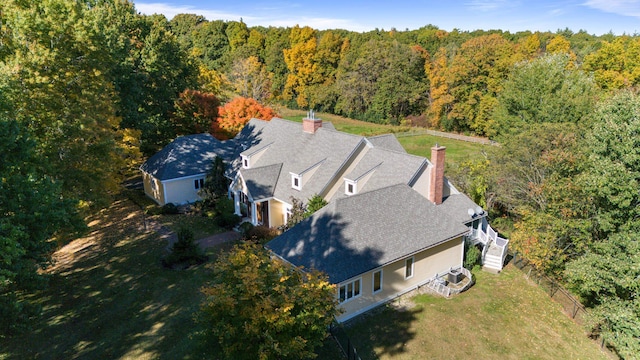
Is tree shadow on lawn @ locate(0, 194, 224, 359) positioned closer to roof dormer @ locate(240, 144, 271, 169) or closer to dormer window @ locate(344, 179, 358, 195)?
roof dormer @ locate(240, 144, 271, 169)

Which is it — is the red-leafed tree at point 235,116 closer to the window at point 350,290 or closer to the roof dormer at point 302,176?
the roof dormer at point 302,176

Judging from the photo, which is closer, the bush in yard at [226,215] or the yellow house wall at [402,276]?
the yellow house wall at [402,276]

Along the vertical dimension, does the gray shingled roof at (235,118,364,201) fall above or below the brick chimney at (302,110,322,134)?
below

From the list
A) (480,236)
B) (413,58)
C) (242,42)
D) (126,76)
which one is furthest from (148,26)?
(242,42)

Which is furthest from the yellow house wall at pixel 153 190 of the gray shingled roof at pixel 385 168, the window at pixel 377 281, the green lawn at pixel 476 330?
the green lawn at pixel 476 330

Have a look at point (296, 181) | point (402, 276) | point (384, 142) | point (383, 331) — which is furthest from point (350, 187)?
point (383, 331)

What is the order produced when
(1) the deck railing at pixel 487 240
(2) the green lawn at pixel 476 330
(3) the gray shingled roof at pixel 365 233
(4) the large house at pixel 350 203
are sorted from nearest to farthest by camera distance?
(2) the green lawn at pixel 476 330
(3) the gray shingled roof at pixel 365 233
(4) the large house at pixel 350 203
(1) the deck railing at pixel 487 240

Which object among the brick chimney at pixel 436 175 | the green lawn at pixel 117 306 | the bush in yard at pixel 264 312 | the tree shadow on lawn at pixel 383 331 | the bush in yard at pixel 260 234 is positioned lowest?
the tree shadow on lawn at pixel 383 331

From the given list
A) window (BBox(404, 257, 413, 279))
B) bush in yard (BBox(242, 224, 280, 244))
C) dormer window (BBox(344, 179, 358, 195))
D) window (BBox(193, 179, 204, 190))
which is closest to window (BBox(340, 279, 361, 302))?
window (BBox(404, 257, 413, 279))
